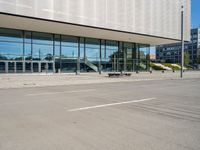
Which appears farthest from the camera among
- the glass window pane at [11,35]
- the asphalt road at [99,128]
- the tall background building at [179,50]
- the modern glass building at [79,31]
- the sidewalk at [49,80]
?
the tall background building at [179,50]

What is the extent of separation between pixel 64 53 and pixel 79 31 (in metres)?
5.72

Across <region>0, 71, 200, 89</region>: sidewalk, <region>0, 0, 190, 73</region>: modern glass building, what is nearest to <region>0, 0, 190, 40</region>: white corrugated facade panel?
<region>0, 0, 190, 73</region>: modern glass building

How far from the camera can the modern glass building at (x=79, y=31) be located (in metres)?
29.8

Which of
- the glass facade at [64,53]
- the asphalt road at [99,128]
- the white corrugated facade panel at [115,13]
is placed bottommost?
the asphalt road at [99,128]

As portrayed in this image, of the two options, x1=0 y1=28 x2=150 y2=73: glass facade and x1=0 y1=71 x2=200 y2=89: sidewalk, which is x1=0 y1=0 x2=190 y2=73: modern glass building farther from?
x1=0 y1=71 x2=200 y2=89: sidewalk

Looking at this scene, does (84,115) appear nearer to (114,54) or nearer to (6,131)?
(6,131)

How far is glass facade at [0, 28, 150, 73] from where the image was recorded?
115 ft

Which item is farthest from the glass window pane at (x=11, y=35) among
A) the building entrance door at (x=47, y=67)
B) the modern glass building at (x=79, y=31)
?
the building entrance door at (x=47, y=67)

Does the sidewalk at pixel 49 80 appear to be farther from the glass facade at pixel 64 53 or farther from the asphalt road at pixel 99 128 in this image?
the asphalt road at pixel 99 128

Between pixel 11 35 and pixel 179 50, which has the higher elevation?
pixel 179 50

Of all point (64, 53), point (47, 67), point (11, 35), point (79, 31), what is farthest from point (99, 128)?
point (64, 53)

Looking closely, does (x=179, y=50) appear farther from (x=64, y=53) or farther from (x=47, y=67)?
(x=47, y=67)

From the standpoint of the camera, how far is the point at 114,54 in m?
48.8

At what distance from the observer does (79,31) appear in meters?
37.3
